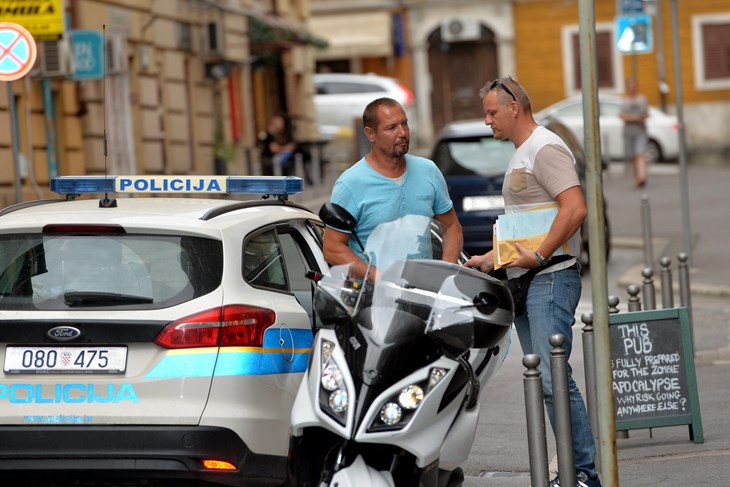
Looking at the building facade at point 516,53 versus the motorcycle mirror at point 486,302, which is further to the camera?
the building facade at point 516,53

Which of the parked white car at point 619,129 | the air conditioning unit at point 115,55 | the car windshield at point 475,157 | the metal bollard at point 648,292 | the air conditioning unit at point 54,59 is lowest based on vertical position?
the metal bollard at point 648,292

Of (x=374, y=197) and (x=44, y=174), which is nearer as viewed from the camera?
(x=374, y=197)

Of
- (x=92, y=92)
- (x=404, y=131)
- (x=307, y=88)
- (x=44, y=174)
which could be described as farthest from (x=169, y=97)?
(x=404, y=131)

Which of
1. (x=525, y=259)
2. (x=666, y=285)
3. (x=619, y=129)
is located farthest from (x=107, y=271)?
(x=619, y=129)

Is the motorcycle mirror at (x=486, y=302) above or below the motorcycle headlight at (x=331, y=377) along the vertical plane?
above

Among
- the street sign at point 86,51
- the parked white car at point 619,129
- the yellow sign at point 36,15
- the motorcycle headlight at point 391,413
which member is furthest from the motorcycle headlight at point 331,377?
the parked white car at point 619,129

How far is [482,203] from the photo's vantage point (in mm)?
17578

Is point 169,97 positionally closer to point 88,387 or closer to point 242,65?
point 242,65

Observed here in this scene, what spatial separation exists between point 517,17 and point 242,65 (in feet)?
51.8

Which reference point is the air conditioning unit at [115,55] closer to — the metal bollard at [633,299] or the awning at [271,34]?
the awning at [271,34]

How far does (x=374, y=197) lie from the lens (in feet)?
23.4

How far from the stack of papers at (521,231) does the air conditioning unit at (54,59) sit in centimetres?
1467

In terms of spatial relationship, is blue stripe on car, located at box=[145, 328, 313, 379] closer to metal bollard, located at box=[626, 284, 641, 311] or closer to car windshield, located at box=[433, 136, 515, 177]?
metal bollard, located at box=[626, 284, 641, 311]

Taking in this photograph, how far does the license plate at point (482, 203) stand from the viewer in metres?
17.5
